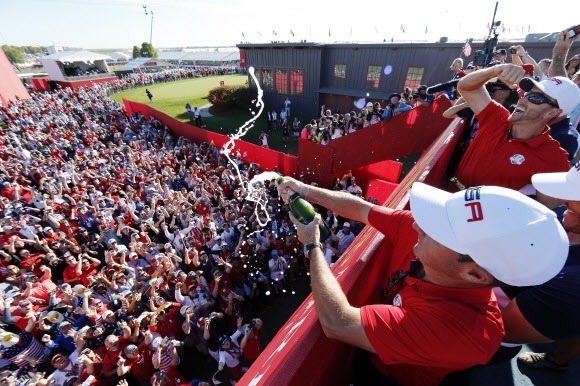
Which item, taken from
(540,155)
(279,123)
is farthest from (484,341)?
(279,123)

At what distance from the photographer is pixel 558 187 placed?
6.12 feet

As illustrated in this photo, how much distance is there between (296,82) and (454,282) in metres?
21.3

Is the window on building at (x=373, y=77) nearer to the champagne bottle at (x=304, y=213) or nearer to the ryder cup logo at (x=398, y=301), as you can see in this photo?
the champagne bottle at (x=304, y=213)

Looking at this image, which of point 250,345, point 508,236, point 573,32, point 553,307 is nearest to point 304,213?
point 508,236

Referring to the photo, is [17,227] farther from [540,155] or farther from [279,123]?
[279,123]

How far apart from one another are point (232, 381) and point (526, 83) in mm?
5930

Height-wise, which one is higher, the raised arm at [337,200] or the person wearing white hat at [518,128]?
the person wearing white hat at [518,128]

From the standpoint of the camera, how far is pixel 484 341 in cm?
121

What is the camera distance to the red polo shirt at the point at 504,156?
260 cm

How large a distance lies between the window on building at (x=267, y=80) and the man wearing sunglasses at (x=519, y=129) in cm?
2120

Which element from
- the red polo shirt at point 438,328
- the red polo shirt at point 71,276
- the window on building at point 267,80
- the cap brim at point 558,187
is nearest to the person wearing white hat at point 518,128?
the cap brim at point 558,187

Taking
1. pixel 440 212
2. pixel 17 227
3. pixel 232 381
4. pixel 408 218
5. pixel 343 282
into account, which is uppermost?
pixel 440 212

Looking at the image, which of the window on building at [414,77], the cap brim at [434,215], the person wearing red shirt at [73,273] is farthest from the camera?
the window on building at [414,77]

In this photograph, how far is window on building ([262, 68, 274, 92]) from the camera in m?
22.0
